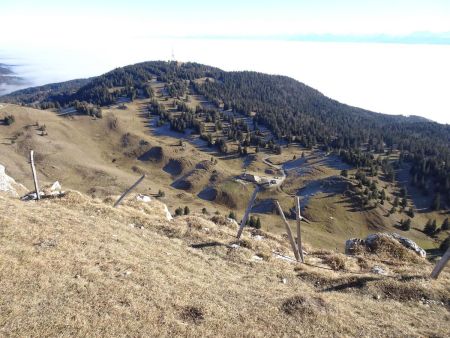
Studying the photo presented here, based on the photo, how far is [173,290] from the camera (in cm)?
1645

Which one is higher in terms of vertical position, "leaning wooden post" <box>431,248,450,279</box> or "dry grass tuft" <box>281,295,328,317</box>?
"dry grass tuft" <box>281,295,328,317</box>

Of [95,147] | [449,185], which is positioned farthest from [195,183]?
[449,185]

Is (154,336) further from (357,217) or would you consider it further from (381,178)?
(381,178)

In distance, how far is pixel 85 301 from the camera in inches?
561

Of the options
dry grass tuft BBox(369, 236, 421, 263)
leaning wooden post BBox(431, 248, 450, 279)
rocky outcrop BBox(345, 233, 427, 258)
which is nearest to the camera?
leaning wooden post BBox(431, 248, 450, 279)

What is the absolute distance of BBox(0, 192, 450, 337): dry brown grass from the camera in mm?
13555

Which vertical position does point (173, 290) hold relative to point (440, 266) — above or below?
above

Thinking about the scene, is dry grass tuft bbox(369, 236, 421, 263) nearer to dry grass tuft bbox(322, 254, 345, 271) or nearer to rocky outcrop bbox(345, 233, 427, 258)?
rocky outcrop bbox(345, 233, 427, 258)

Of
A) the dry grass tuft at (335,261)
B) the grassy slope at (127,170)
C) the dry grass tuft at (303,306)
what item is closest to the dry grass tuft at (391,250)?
the dry grass tuft at (335,261)

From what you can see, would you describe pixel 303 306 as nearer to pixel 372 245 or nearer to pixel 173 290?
pixel 173 290

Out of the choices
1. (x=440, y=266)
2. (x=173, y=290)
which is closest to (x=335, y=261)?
(x=440, y=266)

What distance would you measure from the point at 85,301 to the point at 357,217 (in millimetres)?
103418

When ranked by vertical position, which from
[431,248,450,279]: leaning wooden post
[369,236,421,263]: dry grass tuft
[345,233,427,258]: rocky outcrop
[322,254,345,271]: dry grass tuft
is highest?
[431,248,450,279]: leaning wooden post

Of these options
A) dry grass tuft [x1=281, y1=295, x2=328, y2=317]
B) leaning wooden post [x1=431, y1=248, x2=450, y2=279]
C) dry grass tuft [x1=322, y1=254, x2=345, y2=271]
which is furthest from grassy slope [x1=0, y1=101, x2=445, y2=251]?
dry grass tuft [x1=281, y1=295, x2=328, y2=317]
